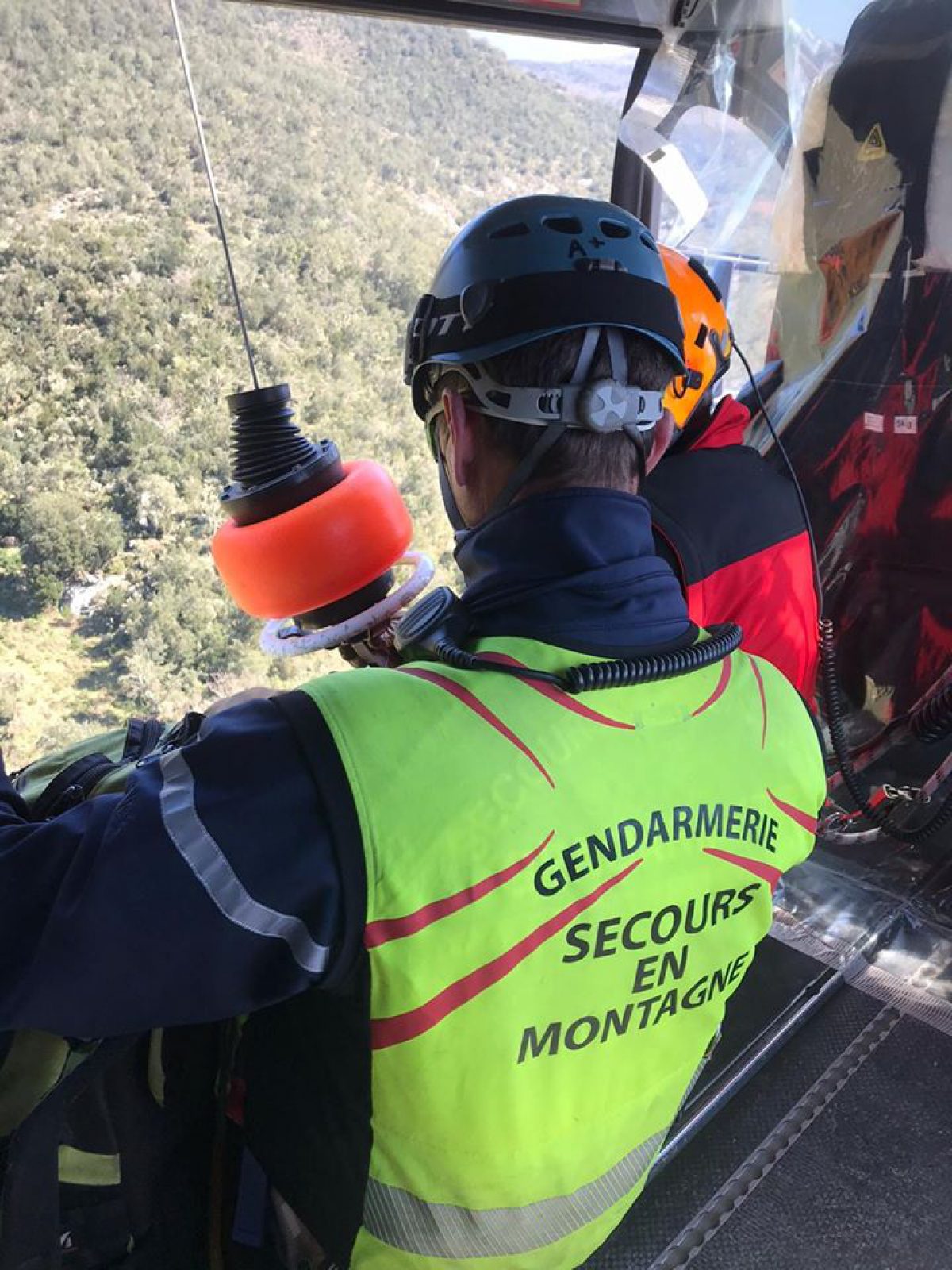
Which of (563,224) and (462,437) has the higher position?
(563,224)

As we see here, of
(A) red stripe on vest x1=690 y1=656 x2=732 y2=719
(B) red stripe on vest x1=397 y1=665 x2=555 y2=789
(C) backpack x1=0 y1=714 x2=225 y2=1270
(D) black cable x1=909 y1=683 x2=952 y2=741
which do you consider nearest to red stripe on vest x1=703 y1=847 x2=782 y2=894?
(A) red stripe on vest x1=690 y1=656 x2=732 y2=719

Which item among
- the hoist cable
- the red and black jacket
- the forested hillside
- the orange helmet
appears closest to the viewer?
the hoist cable

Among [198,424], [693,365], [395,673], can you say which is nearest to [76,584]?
[198,424]

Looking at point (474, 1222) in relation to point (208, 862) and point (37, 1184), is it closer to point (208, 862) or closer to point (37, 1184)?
point (37, 1184)

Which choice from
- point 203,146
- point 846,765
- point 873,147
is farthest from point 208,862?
point 873,147

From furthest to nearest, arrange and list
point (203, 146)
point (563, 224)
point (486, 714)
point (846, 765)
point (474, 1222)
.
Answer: point (846, 765), point (203, 146), point (563, 224), point (474, 1222), point (486, 714)

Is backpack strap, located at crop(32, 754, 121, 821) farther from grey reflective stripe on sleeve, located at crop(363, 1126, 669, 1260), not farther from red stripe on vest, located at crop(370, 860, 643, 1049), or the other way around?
grey reflective stripe on sleeve, located at crop(363, 1126, 669, 1260)

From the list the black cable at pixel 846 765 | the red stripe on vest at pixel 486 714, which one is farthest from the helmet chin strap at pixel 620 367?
the black cable at pixel 846 765
